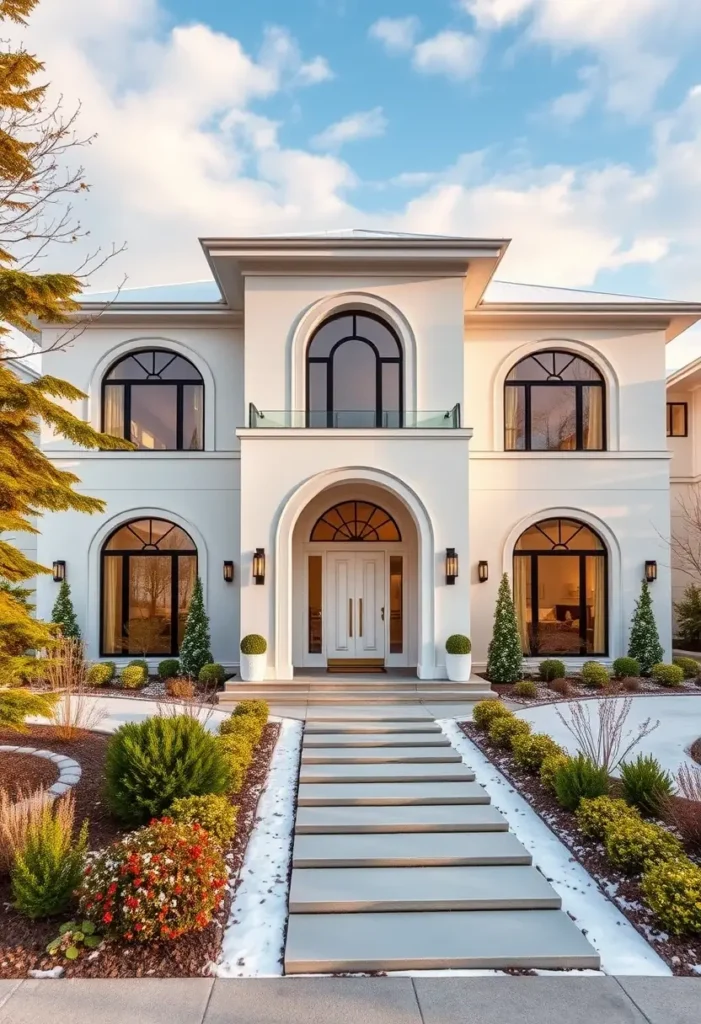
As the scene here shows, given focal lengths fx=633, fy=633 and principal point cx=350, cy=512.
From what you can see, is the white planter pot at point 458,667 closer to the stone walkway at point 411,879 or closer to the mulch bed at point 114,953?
the stone walkway at point 411,879

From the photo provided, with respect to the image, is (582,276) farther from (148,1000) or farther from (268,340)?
(148,1000)

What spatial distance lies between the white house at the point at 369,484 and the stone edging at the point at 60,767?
5659 mm

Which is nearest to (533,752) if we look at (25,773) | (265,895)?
(265,895)

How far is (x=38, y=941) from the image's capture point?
13.3 feet

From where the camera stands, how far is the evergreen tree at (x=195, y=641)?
1216cm

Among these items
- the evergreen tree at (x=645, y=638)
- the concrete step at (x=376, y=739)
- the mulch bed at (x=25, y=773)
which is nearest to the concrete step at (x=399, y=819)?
the concrete step at (x=376, y=739)

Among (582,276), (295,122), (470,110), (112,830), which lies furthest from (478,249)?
(582,276)

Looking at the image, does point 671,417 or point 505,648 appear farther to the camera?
point 671,417

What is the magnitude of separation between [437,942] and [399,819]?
1.77 metres

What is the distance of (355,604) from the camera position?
42.9ft

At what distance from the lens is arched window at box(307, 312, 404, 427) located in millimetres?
12445

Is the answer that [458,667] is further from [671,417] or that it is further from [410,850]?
[671,417]

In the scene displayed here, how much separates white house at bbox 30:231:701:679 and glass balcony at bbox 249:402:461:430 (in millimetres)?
418

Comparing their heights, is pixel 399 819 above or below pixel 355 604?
below
